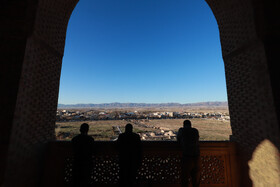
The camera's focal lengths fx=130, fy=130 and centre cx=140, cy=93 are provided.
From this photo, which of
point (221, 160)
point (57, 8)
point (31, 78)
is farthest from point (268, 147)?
point (57, 8)

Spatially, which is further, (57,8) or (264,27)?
(57,8)

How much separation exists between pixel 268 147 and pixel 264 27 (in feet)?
7.89

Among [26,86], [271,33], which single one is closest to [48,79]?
[26,86]

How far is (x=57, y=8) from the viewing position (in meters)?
3.44

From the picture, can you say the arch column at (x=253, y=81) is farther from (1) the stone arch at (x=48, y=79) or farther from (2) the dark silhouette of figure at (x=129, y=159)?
(2) the dark silhouette of figure at (x=129, y=159)

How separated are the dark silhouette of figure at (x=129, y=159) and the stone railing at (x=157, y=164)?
642mm

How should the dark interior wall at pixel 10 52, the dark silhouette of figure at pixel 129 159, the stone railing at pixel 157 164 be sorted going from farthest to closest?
the stone railing at pixel 157 164 → the dark silhouette of figure at pixel 129 159 → the dark interior wall at pixel 10 52

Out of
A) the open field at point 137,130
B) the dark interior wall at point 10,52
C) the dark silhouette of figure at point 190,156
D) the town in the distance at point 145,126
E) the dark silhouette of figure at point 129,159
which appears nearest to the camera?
the dark interior wall at point 10,52

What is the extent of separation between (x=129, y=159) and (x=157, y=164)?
39.6 inches

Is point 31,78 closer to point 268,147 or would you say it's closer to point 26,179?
point 26,179

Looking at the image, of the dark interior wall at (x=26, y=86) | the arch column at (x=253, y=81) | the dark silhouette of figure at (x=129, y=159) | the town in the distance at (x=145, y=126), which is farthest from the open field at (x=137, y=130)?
the arch column at (x=253, y=81)

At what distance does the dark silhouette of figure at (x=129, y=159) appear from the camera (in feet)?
8.14

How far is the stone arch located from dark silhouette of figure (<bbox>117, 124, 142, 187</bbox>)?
1.95m

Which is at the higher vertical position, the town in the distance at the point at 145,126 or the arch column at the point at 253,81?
the arch column at the point at 253,81
